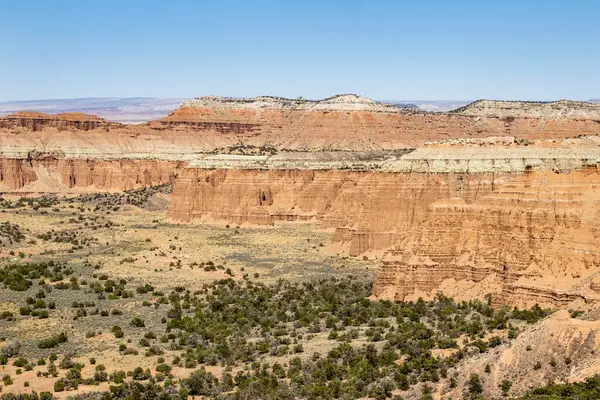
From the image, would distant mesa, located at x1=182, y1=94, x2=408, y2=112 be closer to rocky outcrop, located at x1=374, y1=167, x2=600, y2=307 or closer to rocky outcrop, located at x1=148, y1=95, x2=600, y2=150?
rocky outcrop, located at x1=148, y1=95, x2=600, y2=150

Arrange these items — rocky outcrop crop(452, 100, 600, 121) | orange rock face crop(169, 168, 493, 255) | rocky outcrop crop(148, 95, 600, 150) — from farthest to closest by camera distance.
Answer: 1. rocky outcrop crop(452, 100, 600, 121)
2. rocky outcrop crop(148, 95, 600, 150)
3. orange rock face crop(169, 168, 493, 255)

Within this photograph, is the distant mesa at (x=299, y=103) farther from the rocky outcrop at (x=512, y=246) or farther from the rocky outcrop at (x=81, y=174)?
the rocky outcrop at (x=512, y=246)

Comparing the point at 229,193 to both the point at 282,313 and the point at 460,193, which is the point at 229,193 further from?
the point at 282,313

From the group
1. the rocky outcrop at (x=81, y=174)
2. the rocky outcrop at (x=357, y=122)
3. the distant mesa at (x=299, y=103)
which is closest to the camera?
the rocky outcrop at (x=81, y=174)

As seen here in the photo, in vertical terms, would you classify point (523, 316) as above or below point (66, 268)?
above

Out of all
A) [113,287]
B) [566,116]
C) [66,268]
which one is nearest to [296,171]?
[66,268]

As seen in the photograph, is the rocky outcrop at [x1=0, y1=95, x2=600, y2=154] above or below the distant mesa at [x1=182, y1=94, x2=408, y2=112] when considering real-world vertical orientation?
below

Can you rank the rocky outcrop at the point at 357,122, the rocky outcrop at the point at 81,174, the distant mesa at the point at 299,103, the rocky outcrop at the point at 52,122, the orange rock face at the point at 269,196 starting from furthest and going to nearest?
1. the distant mesa at the point at 299,103
2. the rocky outcrop at the point at 52,122
3. the rocky outcrop at the point at 357,122
4. the rocky outcrop at the point at 81,174
5. the orange rock face at the point at 269,196

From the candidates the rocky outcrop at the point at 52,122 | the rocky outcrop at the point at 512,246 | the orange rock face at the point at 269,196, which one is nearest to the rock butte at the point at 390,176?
the rocky outcrop at the point at 512,246

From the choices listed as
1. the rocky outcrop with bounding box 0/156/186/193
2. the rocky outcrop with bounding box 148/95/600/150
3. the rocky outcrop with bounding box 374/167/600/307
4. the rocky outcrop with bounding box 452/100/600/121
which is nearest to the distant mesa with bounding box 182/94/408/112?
the rocky outcrop with bounding box 148/95/600/150
